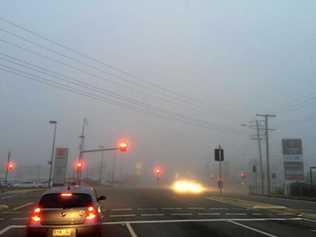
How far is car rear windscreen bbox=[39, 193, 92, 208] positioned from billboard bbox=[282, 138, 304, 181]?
154ft

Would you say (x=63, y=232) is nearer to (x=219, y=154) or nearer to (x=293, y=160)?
(x=219, y=154)

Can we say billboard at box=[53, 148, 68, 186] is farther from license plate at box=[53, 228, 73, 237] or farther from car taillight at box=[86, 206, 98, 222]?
license plate at box=[53, 228, 73, 237]

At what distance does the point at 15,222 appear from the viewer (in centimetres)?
1641

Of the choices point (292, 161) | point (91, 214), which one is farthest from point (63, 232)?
point (292, 161)

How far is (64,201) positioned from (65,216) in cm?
44

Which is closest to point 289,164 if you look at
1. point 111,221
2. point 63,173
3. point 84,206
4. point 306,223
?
point 63,173

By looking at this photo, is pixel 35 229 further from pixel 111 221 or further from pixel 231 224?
pixel 231 224

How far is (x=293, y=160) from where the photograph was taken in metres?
54.4

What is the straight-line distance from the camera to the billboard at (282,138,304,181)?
53312 mm

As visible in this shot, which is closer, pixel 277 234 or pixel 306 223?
pixel 277 234

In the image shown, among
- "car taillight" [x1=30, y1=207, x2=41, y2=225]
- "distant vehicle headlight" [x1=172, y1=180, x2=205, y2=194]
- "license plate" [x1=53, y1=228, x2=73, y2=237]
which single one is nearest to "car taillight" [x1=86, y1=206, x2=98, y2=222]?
"license plate" [x1=53, y1=228, x2=73, y2=237]

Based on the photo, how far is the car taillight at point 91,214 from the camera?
1012 centimetres

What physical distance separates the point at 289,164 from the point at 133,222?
138 ft

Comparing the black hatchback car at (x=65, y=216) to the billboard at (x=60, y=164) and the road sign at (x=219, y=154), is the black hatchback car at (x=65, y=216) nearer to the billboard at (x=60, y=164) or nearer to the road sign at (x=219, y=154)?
the road sign at (x=219, y=154)
